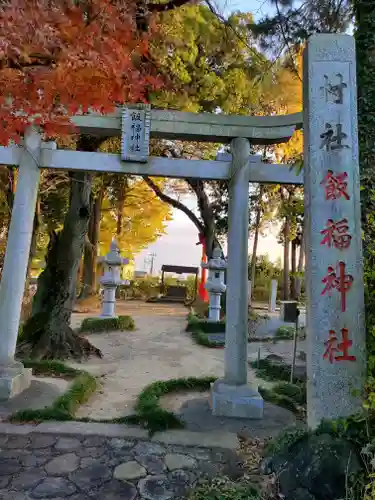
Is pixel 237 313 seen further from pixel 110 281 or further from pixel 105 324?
pixel 110 281

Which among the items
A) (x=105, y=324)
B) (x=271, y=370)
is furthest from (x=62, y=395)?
(x=105, y=324)

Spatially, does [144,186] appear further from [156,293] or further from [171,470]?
[171,470]

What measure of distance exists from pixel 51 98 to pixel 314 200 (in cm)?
395

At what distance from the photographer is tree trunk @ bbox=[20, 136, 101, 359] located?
7613mm

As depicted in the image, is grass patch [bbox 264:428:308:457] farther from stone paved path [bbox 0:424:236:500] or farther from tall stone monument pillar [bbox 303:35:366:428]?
stone paved path [bbox 0:424:236:500]

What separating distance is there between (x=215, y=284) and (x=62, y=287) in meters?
7.03

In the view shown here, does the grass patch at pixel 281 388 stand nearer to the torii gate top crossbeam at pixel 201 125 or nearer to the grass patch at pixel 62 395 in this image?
Result: the grass patch at pixel 62 395

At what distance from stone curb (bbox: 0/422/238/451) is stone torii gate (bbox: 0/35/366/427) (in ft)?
2.72

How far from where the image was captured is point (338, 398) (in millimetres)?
2939

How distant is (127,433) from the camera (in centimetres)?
393

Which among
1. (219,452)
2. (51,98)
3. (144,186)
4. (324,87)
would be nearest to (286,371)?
(219,452)

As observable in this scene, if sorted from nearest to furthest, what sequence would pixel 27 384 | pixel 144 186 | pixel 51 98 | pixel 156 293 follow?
pixel 51 98
pixel 27 384
pixel 144 186
pixel 156 293

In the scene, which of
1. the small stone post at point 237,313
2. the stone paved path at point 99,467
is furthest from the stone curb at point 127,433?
the small stone post at point 237,313

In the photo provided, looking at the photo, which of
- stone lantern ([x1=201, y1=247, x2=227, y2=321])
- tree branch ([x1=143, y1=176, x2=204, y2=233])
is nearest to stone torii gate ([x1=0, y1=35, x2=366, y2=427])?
stone lantern ([x1=201, y1=247, x2=227, y2=321])
